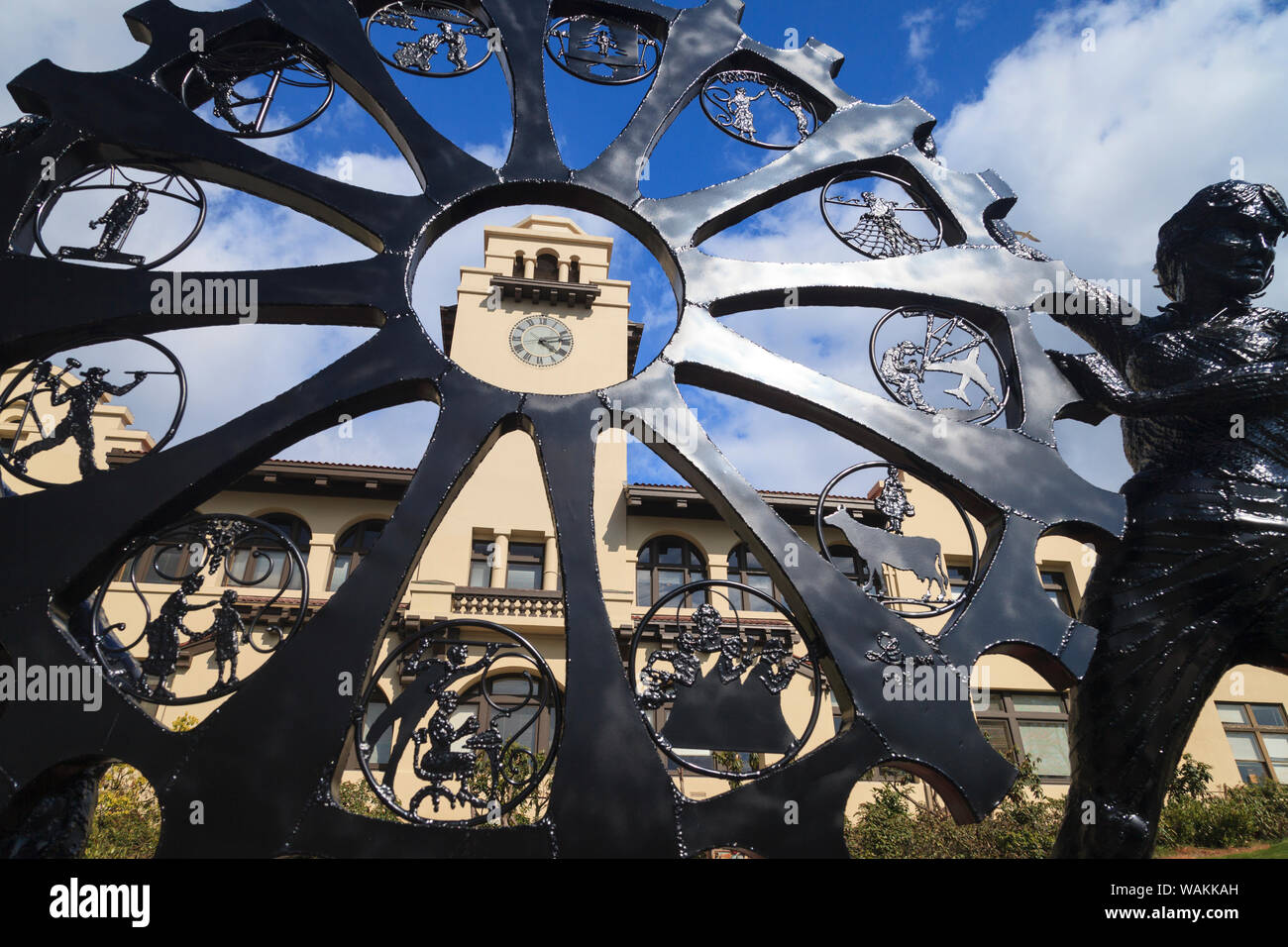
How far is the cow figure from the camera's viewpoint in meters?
4.97

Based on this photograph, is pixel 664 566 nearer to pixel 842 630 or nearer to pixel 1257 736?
pixel 1257 736

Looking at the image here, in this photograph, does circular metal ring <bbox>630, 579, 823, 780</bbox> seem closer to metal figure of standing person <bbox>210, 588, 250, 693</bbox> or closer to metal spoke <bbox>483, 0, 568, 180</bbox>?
metal figure of standing person <bbox>210, 588, 250, 693</bbox>

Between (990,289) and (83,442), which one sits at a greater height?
(990,289)

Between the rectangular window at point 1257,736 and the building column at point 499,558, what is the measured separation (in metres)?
18.9

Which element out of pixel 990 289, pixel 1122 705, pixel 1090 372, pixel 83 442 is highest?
pixel 990 289

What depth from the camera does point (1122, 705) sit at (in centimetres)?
448

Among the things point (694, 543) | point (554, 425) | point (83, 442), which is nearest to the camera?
point (83, 442)

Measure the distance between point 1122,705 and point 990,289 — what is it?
290cm

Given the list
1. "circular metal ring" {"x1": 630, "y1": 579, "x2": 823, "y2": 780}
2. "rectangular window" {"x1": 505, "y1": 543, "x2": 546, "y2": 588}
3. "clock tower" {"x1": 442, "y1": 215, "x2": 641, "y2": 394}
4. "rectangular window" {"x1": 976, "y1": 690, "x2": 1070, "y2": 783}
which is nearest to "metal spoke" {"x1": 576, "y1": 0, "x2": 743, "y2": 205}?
"circular metal ring" {"x1": 630, "y1": 579, "x2": 823, "y2": 780}

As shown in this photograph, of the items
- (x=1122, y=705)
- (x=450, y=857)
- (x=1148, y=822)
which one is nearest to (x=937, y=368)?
(x=1122, y=705)

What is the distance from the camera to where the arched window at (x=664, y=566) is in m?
23.8
